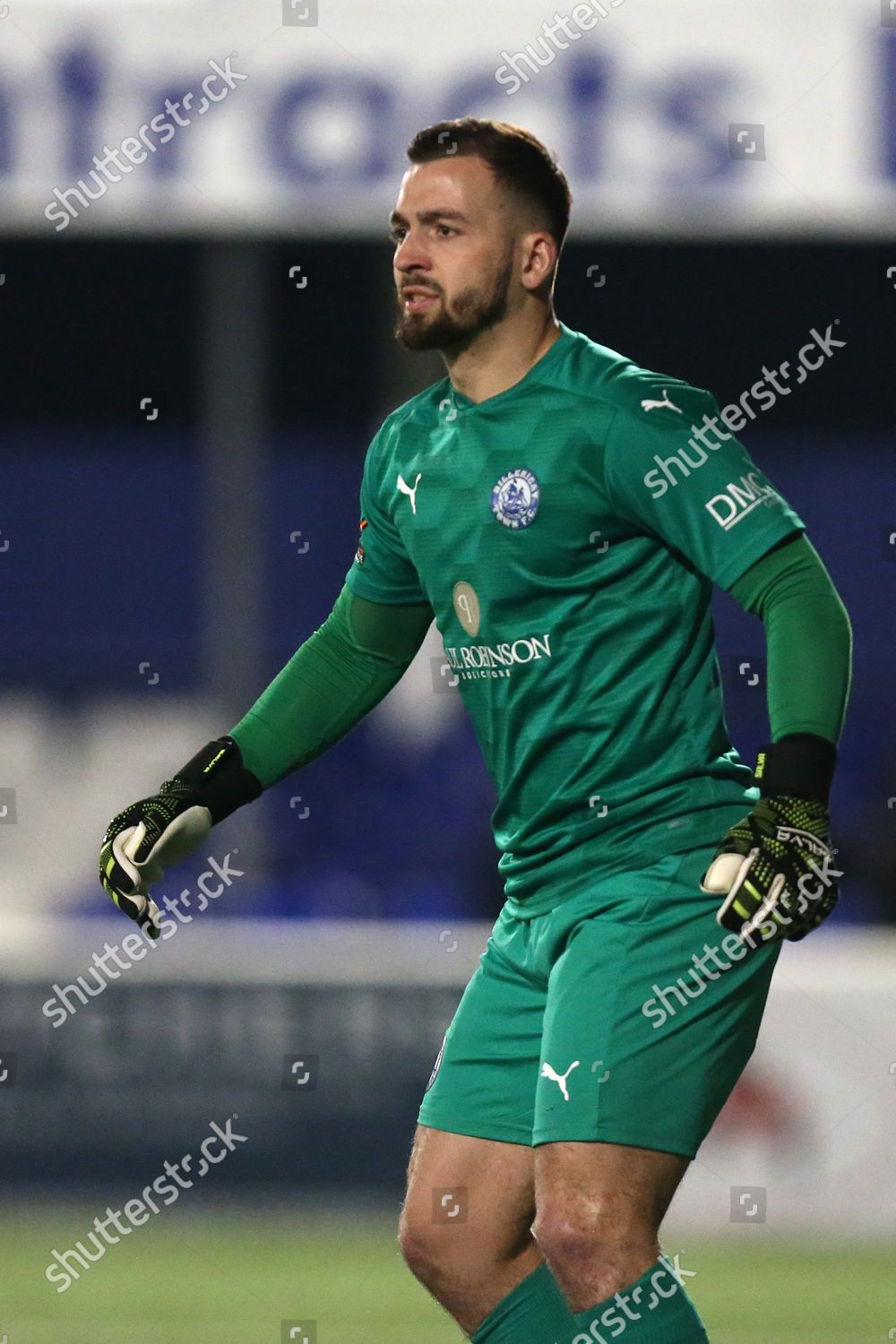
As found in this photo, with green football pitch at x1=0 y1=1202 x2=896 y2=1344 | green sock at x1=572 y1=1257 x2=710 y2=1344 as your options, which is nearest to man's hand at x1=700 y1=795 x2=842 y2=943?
green sock at x1=572 y1=1257 x2=710 y2=1344

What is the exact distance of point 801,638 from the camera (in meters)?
3.16

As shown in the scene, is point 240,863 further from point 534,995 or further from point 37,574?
point 534,995

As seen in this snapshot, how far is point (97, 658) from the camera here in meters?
13.0

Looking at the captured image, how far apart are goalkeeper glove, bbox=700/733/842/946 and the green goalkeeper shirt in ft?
1.16

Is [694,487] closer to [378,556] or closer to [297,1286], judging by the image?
[378,556]

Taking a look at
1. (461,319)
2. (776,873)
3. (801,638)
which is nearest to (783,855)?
(776,873)

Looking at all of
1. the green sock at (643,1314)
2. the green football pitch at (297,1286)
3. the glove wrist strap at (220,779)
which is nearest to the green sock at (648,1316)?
the green sock at (643,1314)

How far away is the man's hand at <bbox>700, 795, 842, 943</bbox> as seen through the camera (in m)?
2.96

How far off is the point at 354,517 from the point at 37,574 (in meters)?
1.92

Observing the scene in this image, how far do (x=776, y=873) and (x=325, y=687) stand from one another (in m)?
1.21

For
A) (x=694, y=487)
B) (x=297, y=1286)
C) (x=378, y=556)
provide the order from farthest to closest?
(x=297, y=1286) < (x=378, y=556) < (x=694, y=487)

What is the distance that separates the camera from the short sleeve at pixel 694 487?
3.24 m

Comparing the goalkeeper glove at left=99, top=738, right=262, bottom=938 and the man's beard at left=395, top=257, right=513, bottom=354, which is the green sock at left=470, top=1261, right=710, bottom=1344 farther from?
the man's beard at left=395, top=257, right=513, bottom=354

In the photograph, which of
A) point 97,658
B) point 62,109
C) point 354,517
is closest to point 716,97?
point 62,109
